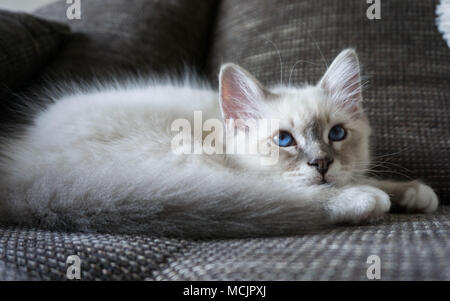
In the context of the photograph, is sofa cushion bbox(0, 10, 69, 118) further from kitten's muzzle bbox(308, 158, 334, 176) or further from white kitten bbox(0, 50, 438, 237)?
kitten's muzzle bbox(308, 158, 334, 176)

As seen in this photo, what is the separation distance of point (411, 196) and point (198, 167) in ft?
2.56

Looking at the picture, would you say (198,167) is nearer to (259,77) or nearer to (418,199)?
(418,199)

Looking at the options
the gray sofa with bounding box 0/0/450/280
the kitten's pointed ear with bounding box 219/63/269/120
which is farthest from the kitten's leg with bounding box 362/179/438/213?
the kitten's pointed ear with bounding box 219/63/269/120

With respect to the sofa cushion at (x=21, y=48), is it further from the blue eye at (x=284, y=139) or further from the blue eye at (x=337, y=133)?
the blue eye at (x=337, y=133)

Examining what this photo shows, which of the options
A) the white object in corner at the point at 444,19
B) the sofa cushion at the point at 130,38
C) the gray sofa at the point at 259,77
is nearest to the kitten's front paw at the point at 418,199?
the gray sofa at the point at 259,77

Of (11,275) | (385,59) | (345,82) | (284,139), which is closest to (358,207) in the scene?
(284,139)

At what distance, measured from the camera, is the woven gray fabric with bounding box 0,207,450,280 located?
0.72 m

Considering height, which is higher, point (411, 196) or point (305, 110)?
point (305, 110)

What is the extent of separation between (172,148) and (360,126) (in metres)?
0.75

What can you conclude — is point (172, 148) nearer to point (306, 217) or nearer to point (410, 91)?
point (306, 217)

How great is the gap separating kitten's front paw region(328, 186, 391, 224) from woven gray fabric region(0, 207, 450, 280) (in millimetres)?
121

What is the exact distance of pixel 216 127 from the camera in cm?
161

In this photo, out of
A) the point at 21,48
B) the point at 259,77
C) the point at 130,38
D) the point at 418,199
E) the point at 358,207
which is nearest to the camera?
the point at 358,207

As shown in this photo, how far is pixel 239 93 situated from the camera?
60.6 inches
